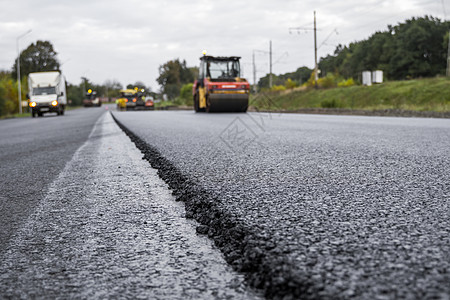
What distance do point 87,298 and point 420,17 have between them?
207ft

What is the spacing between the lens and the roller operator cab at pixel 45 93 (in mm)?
28750

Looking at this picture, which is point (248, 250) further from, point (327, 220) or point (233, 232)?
point (327, 220)

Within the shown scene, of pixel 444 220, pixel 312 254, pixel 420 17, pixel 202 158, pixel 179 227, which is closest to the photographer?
pixel 312 254

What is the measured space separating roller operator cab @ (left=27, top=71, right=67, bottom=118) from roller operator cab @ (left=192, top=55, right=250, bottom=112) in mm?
12819

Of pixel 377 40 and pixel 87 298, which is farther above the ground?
pixel 377 40

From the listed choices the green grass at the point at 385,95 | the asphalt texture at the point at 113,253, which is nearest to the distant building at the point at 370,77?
the green grass at the point at 385,95

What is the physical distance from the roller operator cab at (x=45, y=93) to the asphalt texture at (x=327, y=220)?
27616mm

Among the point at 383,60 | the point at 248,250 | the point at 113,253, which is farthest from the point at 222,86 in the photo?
the point at 383,60

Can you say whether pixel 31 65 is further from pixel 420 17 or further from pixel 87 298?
pixel 87 298

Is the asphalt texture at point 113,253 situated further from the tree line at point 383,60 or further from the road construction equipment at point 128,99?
the road construction equipment at point 128,99

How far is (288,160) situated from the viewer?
148 inches

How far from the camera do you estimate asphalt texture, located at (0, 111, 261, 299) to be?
1.28 metres

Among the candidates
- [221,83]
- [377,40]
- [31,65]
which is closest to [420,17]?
[377,40]

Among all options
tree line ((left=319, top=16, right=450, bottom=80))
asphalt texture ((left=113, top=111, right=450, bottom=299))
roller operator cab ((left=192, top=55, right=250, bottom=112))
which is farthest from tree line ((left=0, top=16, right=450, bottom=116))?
asphalt texture ((left=113, top=111, right=450, bottom=299))
